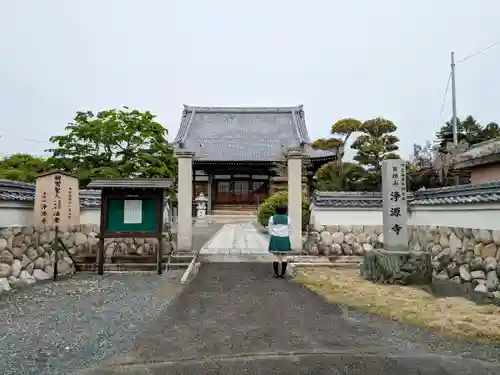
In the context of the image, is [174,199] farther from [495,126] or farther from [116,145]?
[495,126]

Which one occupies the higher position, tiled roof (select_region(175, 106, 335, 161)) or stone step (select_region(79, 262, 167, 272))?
tiled roof (select_region(175, 106, 335, 161))

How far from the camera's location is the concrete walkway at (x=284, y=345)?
350 cm

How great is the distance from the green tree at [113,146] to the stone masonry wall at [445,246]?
24.1 feet

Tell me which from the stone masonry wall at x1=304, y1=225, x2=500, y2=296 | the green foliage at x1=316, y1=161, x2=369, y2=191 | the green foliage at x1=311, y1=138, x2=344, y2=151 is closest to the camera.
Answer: the stone masonry wall at x1=304, y1=225, x2=500, y2=296

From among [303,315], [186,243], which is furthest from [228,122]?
[303,315]

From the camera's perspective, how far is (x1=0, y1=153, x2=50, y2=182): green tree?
14.9 metres

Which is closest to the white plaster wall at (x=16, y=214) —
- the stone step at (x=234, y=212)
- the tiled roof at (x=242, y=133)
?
the stone step at (x=234, y=212)

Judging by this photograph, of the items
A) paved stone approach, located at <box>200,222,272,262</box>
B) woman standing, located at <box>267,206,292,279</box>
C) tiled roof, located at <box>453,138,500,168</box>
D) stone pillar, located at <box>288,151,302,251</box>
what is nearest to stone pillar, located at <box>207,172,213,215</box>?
paved stone approach, located at <box>200,222,272,262</box>

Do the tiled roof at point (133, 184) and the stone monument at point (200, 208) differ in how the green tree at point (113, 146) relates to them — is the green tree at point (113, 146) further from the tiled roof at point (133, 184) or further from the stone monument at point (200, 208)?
the stone monument at point (200, 208)

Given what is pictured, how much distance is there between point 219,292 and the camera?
6.78m

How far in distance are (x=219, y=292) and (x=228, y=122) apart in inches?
1280

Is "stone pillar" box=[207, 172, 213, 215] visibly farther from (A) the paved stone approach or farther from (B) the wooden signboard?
(B) the wooden signboard

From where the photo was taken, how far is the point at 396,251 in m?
7.69

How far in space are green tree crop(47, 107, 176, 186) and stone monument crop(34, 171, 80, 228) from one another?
5925 millimetres
